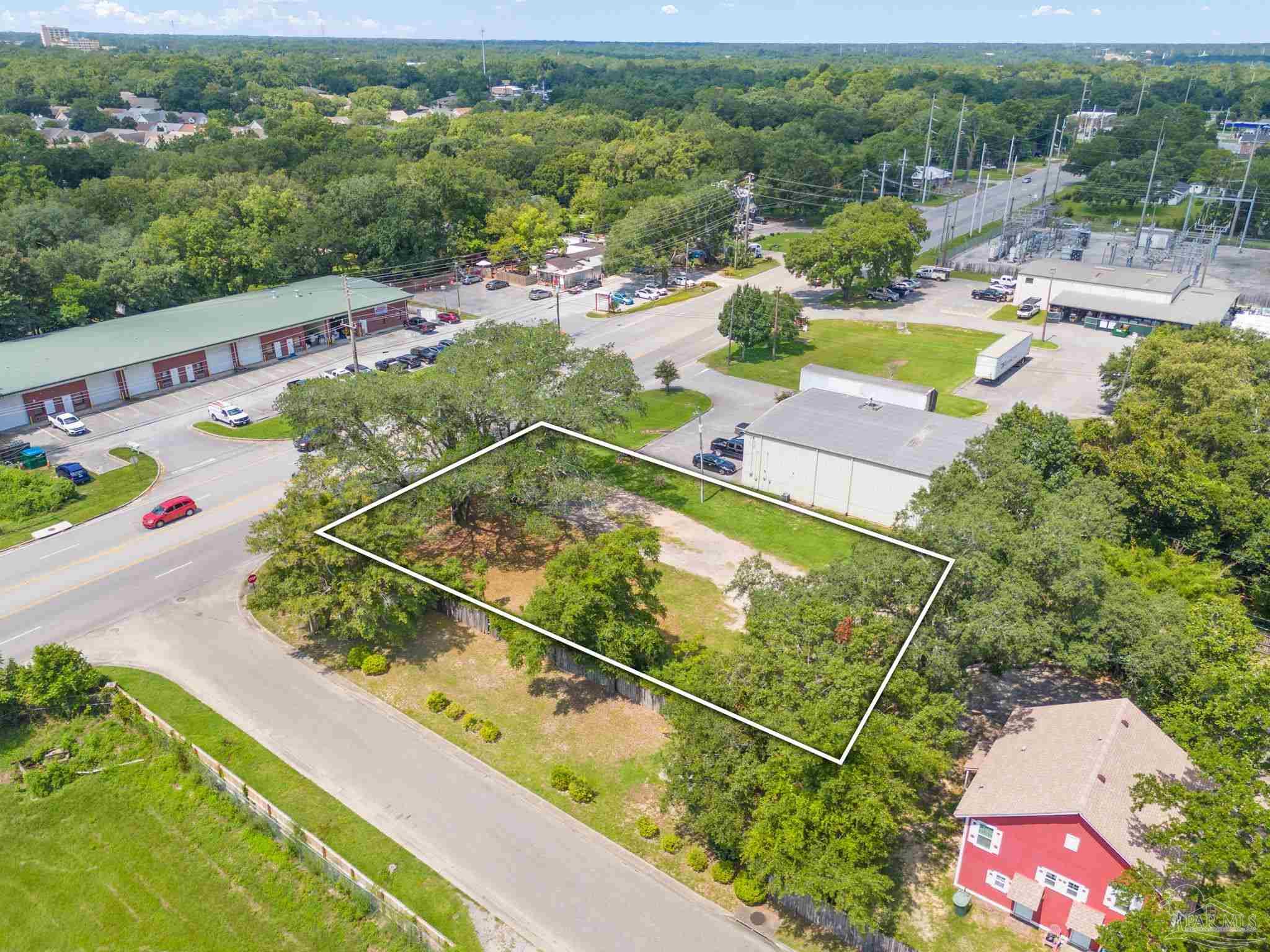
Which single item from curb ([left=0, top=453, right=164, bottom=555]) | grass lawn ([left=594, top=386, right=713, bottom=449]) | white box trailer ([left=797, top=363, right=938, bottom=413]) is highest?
white box trailer ([left=797, top=363, right=938, bottom=413])

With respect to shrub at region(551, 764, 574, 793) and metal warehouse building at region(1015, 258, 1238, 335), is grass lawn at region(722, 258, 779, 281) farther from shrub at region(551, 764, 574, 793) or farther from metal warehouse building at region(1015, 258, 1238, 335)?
shrub at region(551, 764, 574, 793)

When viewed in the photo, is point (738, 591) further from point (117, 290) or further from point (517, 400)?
point (117, 290)

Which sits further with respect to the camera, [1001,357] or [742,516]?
[1001,357]

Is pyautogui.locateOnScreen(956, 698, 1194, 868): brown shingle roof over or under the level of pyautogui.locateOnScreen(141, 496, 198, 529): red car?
over

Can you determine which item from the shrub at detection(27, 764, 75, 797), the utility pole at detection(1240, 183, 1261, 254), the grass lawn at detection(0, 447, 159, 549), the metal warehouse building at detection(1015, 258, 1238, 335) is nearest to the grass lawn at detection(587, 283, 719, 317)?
Answer: the metal warehouse building at detection(1015, 258, 1238, 335)

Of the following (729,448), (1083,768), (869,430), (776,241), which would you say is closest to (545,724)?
(1083,768)

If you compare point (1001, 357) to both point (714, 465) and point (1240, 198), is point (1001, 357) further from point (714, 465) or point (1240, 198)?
point (1240, 198)

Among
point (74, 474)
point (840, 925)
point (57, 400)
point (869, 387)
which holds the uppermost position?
point (869, 387)

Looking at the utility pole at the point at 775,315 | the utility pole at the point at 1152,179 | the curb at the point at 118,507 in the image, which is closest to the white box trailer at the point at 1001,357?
the utility pole at the point at 775,315
